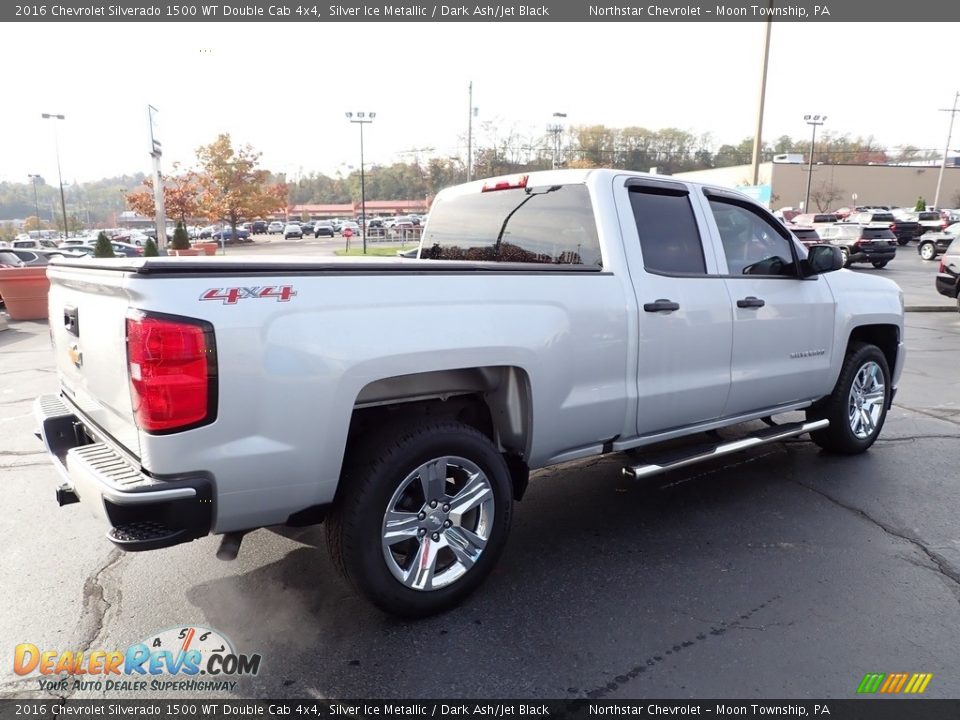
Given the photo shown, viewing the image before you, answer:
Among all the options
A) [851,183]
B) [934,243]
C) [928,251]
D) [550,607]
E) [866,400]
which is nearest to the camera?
[550,607]

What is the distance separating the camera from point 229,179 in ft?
197

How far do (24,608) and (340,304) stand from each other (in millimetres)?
2174

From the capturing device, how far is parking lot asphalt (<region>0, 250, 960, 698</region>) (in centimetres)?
277

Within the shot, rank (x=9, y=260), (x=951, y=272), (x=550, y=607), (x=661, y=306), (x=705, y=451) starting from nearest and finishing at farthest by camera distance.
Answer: (x=550, y=607), (x=661, y=306), (x=705, y=451), (x=951, y=272), (x=9, y=260)

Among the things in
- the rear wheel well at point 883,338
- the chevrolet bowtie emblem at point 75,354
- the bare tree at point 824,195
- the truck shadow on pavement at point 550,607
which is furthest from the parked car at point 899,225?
the chevrolet bowtie emblem at point 75,354

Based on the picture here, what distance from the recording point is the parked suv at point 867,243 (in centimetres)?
2605

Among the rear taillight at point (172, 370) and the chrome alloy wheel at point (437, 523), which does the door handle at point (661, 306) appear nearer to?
the chrome alloy wheel at point (437, 523)

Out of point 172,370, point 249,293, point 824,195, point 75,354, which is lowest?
point 75,354

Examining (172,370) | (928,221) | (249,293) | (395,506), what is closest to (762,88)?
(395,506)

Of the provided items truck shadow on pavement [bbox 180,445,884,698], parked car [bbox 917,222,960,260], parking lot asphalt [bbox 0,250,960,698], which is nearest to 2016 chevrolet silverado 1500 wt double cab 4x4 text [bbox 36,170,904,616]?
truck shadow on pavement [bbox 180,445,884,698]

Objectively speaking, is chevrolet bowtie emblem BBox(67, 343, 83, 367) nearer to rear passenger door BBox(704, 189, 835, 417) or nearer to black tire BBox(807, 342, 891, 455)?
rear passenger door BBox(704, 189, 835, 417)

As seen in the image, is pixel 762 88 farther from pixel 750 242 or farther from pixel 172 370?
pixel 172 370

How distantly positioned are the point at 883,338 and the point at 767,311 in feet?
6.32

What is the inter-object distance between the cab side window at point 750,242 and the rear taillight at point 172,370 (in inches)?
128
